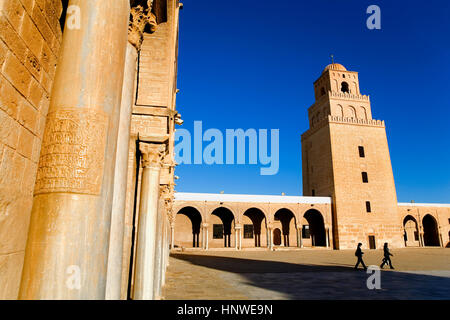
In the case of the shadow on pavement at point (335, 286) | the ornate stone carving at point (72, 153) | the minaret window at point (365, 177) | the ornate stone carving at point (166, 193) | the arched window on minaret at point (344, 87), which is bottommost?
the shadow on pavement at point (335, 286)

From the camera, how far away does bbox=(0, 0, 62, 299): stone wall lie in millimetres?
1744

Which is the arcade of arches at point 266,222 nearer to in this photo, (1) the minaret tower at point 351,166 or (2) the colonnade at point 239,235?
(2) the colonnade at point 239,235

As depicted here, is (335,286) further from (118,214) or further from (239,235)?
(239,235)

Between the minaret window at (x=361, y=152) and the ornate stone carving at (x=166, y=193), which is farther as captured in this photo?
the minaret window at (x=361, y=152)

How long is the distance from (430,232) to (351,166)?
13539 millimetres

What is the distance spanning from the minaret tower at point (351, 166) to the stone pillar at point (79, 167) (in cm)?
2885

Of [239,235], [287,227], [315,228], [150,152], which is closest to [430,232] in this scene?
[315,228]

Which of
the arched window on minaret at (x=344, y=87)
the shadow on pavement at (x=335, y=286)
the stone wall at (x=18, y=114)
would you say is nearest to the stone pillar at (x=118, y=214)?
the stone wall at (x=18, y=114)

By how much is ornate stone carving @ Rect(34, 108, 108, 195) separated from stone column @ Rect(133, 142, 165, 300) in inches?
151

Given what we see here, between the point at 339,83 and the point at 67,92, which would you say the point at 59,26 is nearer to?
the point at 67,92

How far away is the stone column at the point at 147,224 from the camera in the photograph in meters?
5.16

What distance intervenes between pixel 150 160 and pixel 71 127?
12.8 feet
